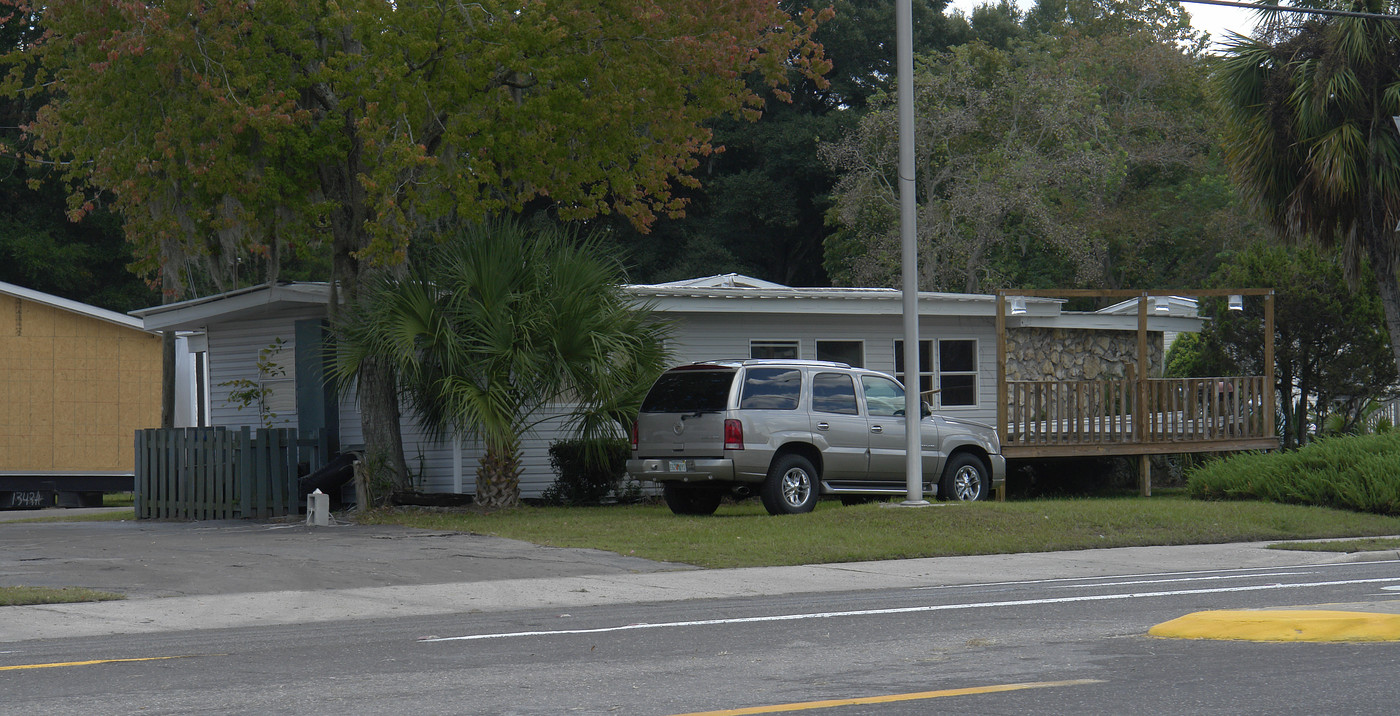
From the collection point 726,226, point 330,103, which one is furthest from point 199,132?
point 726,226

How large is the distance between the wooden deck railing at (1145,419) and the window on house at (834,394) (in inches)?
136

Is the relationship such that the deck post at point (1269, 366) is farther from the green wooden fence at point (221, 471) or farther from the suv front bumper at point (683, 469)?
the green wooden fence at point (221, 471)

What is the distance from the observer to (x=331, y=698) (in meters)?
6.27

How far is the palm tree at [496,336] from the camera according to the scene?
17.1 m

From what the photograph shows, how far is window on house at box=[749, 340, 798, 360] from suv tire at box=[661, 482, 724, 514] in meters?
4.20

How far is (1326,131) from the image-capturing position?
20391 mm

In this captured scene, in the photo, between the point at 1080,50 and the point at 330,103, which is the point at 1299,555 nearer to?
the point at 330,103

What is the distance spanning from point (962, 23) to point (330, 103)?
102 ft

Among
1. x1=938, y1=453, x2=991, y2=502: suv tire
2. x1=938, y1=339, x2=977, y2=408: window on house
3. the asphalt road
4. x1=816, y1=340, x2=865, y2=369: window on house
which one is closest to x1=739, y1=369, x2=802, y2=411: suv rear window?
x1=938, y1=453, x2=991, y2=502: suv tire

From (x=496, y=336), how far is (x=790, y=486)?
13.1 feet

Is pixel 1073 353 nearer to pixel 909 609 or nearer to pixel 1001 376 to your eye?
pixel 1001 376

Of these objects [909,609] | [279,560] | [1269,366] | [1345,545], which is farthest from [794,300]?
[909,609]

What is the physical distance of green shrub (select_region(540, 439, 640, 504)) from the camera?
1917cm

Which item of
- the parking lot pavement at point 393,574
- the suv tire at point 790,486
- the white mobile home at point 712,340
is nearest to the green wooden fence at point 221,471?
the white mobile home at point 712,340
